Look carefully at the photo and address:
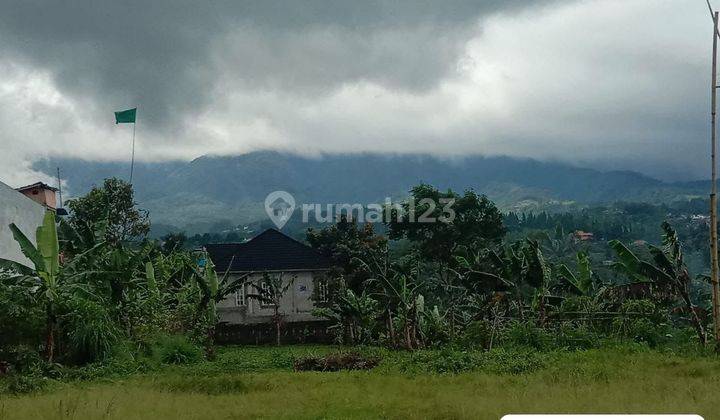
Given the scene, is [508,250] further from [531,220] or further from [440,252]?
[531,220]

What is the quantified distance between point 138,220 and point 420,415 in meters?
33.0

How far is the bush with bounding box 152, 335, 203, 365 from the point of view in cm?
1988

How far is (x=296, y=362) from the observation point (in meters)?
19.3

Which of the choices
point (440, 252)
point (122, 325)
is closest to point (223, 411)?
point (122, 325)

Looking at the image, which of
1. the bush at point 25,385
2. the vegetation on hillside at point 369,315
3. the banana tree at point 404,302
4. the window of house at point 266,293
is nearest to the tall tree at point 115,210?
the window of house at point 266,293

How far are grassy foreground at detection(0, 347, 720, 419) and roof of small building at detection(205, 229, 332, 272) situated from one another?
1827 centimetres

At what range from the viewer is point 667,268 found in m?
20.5

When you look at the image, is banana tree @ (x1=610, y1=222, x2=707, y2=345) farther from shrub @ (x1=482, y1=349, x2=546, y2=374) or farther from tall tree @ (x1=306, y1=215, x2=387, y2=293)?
tall tree @ (x1=306, y1=215, x2=387, y2=293)

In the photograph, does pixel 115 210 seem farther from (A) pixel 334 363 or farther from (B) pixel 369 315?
(A) pixel 334 363

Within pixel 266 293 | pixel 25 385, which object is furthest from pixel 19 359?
pixel 266 293

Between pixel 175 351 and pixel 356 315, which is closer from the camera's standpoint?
pixel 175 351

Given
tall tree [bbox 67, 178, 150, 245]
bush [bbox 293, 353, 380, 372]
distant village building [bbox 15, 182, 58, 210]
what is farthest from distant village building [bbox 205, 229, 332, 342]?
bush [bbox 293, 353, 380, 372]

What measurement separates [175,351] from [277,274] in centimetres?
1676

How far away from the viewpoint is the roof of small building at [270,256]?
36938 millimetres
